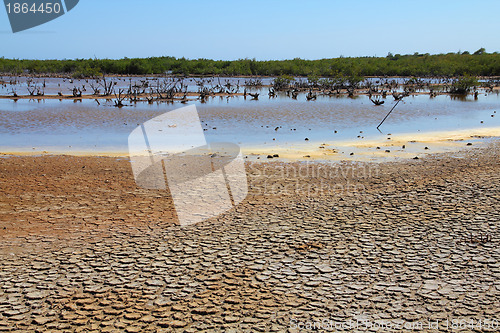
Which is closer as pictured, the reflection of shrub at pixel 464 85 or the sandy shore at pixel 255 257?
the sandy shore at pixel 255 257

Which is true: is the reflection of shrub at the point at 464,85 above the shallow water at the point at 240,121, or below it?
above

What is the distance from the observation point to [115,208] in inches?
285

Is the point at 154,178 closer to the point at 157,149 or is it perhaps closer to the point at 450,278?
the point at 157,149

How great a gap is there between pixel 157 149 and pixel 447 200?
8.02 meters

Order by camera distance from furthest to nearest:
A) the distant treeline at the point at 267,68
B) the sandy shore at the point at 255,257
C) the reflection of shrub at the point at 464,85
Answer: the distant treeline at the point at 267,68 → the reflection of shrub at the point at 464,85 → the sandy shore at the point at 255,257

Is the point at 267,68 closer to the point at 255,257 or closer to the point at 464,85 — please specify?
the point at 464,85

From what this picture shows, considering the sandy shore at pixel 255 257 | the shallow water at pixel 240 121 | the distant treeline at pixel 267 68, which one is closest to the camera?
the sandy shore at pixel 255 257

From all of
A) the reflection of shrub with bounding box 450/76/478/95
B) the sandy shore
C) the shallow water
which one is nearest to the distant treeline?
the reflection of shrub with bounding box 450/76/478/95

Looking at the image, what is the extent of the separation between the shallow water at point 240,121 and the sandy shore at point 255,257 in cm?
602

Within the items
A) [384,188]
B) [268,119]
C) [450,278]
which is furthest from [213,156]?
[268,119]

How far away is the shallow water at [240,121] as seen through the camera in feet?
48.9

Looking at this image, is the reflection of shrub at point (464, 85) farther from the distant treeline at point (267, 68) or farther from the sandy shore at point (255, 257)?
the sandy shore at point (255, 257)

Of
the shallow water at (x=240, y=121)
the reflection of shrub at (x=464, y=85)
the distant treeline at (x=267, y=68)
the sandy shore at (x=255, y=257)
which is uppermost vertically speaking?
the distant treeline at (x=267, y=68)

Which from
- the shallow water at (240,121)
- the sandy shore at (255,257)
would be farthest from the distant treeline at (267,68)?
the sandy shore at (255,257)
